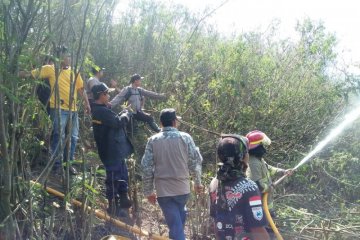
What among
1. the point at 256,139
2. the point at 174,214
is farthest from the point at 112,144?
the point at 256,139

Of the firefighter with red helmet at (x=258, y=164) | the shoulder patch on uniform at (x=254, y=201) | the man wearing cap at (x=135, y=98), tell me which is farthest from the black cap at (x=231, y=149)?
the man wearing cap at (x=135, y=98)

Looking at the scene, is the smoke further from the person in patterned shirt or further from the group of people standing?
the person in patterned shirt

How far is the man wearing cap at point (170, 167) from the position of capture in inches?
175

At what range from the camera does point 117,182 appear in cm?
536

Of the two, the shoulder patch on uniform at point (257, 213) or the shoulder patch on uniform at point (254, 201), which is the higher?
the shoulder patch on uniform at point (254, 201)

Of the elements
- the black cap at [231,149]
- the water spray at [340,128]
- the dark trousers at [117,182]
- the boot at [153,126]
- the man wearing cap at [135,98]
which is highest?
the man wearing cap at [135,98]

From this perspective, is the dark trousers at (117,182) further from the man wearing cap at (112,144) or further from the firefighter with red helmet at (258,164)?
the firefighter with red helmet at (258,164)

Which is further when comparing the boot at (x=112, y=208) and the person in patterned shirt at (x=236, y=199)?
the boot at (x=112, y=208)

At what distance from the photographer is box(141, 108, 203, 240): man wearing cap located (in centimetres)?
446

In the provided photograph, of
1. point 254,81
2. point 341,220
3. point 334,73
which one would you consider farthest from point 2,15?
point 334,73

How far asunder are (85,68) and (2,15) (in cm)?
86

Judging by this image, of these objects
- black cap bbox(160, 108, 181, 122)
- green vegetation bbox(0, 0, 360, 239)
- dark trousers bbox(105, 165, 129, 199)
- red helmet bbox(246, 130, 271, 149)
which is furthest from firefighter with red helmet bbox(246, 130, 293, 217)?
dark trousers bbox(105, 165, 129, 199)

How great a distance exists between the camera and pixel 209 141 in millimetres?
7777

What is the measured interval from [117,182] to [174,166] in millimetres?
1133
